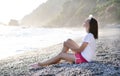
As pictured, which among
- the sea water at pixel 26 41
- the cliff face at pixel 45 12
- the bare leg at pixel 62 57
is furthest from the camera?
the cliff face at pixel 45 12

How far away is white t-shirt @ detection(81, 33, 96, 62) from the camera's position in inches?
392

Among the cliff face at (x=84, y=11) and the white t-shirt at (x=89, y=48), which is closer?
the white t-shirt at (x=89, y=48)

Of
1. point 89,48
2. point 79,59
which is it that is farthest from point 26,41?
point 89,48

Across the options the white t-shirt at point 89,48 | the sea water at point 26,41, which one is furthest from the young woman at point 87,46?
the sea water at point 26,41

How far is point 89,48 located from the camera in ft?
33.2

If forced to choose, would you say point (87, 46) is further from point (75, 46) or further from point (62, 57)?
point (62, 57)

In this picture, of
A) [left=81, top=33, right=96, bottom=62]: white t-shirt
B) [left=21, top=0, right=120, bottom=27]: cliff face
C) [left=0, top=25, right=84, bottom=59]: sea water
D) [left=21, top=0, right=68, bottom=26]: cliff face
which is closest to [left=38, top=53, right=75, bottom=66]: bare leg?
[left=81, top=33, right=96, bottom=62]: white t-shirt

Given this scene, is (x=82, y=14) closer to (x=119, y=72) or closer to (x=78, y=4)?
(x=78, y=4)

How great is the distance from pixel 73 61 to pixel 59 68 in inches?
25.4

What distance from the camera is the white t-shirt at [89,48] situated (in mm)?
9953

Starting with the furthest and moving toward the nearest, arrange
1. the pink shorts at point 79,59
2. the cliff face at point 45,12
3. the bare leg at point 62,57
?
the cliff face at point 45,12 → the bare leg at point 62,57 → the pink shorts at point 79,59

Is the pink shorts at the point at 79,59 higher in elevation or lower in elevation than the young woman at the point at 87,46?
lower

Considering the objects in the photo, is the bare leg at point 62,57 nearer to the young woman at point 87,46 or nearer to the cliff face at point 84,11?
the young woman at point 87,46

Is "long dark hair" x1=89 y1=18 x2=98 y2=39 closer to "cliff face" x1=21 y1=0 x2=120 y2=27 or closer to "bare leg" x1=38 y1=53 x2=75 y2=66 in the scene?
"bare leg" x1=38 y1=53 x2=75 y2=66
